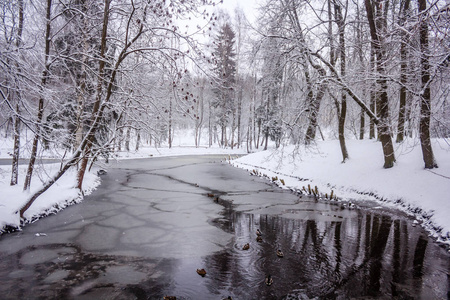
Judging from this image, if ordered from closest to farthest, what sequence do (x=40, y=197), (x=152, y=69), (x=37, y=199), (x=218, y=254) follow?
(x=218, y=254), (x=152, y=69), (x=37, y=199), (x=40, y=197)

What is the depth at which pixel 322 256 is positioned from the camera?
21.3ft

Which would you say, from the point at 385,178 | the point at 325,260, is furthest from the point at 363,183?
the point at 325,260

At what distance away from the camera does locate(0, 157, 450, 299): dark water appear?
498cm

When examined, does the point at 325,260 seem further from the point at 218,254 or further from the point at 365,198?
the point at 365,198

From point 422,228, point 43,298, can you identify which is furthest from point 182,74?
point 422,228

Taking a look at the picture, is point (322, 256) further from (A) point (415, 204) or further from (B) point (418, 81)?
(B) point (418, 81)

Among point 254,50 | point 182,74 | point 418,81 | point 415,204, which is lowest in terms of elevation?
point 415,204

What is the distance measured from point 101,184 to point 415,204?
14786mm

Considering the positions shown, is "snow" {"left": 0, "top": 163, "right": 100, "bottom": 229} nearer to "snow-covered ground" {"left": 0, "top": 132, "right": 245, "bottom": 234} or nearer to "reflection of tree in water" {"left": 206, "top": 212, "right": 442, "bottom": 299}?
"snow-covered ground" {"left": 0, "top": 132, "right": 245, "bottom": 234}

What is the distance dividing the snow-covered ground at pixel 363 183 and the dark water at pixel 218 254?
62 centimetres

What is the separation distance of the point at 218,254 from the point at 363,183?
948 centimetres

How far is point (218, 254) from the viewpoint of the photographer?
6.56m

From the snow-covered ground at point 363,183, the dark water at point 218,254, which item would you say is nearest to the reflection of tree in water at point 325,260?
the dark water at point 218,254

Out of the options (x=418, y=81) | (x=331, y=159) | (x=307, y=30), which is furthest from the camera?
(x=331, y=159)
